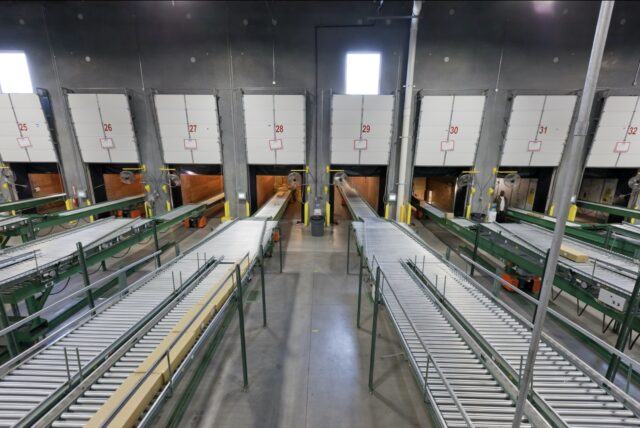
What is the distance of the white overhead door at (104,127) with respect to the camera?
8.67 meters

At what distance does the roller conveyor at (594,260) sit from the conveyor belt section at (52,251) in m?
7.29

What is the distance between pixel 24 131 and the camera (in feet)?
29.4

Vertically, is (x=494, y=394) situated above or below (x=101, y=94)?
below

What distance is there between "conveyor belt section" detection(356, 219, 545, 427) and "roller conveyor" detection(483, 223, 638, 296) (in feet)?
7.13

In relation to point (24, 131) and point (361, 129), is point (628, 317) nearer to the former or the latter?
point (361, 129)

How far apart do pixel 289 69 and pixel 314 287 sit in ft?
23.4

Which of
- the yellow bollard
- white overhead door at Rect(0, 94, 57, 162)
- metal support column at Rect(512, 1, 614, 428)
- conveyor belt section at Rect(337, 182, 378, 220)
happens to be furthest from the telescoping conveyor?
white overhead door at Rect(0, 94, 57, 162)

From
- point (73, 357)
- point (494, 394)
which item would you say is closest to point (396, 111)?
point (494, 394)

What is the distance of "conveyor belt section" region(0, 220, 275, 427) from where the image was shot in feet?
6.59

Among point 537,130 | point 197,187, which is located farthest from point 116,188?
point 537,130

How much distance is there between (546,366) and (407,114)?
7798 mm

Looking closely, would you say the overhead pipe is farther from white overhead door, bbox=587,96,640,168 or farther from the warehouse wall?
white overhead door, bbox=587,96,640,168

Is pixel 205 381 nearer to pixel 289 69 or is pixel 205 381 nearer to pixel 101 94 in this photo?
pixel 289 69

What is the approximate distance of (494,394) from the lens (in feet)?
7.19
